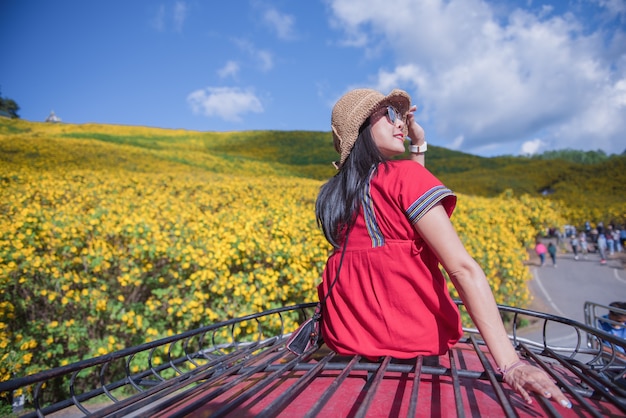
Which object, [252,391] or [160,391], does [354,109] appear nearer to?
[252,391]

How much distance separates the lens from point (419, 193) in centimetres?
133

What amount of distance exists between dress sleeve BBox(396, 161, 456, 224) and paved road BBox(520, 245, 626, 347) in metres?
6.56

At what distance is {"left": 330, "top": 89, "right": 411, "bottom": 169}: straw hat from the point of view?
1.63 m

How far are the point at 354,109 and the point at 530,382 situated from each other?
45.0 inches

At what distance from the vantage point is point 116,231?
3.96 metres

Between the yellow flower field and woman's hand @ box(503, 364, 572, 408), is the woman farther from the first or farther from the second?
the yellow flower field

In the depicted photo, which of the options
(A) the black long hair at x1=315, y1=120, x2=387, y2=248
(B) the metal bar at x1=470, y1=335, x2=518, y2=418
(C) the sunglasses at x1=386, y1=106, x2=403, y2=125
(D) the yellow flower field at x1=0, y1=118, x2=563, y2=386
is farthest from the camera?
(D) the yellow flower field at x1=0, y1=118, x2=563, y2=386

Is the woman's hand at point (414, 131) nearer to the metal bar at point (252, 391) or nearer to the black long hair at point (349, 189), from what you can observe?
the black long hair at point (349, 189)

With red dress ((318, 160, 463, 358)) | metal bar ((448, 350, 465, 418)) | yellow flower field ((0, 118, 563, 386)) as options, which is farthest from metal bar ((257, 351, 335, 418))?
yellow flower field ((0, 118, 563, 386))

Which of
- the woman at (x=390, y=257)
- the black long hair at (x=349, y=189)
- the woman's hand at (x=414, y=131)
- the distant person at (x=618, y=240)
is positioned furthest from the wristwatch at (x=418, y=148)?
the distant person at (x=618, y=240)

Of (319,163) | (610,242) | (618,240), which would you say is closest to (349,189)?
(610,242)

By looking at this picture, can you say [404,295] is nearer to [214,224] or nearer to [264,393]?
[264,393]

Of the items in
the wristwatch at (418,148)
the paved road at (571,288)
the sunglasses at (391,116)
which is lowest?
the paved road at (571,288)

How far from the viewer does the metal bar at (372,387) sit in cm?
98
